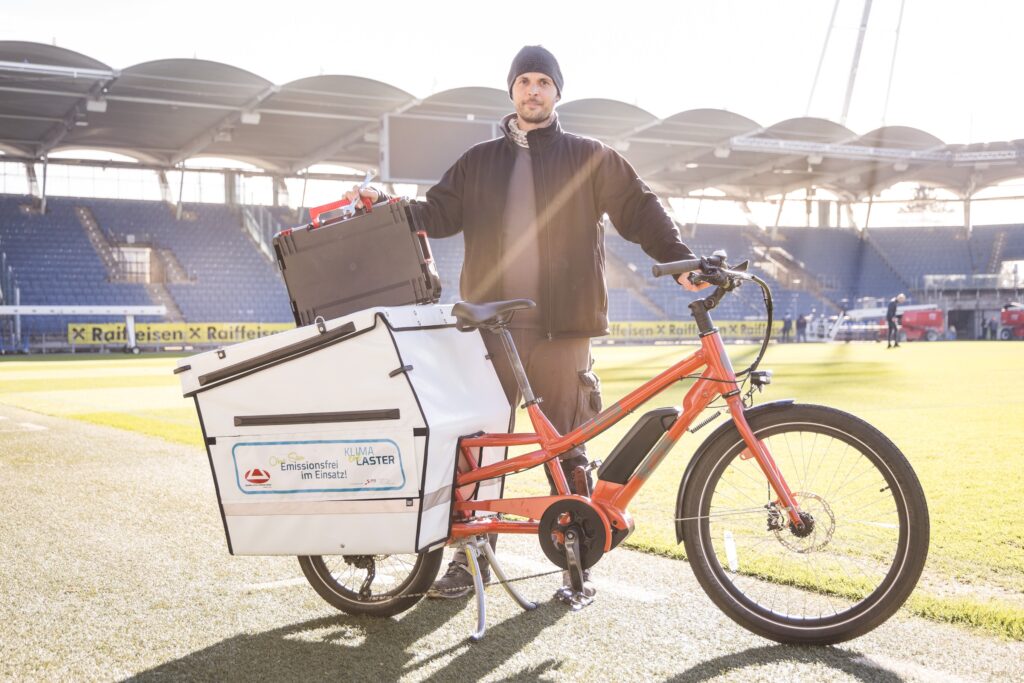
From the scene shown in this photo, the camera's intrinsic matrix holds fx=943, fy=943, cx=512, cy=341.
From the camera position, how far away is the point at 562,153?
144 inches

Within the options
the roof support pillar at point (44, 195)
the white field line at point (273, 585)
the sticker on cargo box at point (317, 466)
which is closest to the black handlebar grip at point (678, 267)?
the sticker on cargo box at point (317, 466)

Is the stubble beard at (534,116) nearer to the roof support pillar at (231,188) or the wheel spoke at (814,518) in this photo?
the wheel spoke at (814,518)

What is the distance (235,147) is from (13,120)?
789 centimetres

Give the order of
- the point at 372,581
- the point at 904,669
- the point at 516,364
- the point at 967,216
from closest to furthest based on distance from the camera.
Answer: the point at 904,669
the point at 516,364
the point at 372,581
the point at 967,216

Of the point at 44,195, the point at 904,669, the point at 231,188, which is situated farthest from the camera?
the point at 231,188

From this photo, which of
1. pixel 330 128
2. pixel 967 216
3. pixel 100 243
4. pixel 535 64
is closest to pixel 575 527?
pixel 535 64

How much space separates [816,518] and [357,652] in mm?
1505

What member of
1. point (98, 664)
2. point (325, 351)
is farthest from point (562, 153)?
point (98, 664)

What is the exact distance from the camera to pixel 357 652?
301 centimetres

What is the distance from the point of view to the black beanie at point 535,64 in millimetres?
3619

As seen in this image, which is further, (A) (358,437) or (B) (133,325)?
(B) (133,325)

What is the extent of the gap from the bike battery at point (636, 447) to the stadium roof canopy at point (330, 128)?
90.0 ft

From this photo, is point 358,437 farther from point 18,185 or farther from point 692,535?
point 18,185

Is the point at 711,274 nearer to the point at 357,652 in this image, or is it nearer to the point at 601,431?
the point at 601,431
